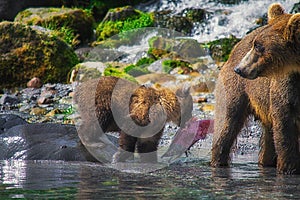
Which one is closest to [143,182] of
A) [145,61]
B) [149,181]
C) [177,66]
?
[149,181]

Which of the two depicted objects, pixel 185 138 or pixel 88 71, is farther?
pixel 88 71

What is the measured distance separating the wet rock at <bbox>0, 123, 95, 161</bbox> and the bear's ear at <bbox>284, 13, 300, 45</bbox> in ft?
9.95

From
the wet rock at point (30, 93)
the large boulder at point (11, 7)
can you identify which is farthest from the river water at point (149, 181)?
the large boulder at point (11, 7)

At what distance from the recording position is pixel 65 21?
76.9 feet

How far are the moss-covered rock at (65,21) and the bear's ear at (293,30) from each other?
16.8m

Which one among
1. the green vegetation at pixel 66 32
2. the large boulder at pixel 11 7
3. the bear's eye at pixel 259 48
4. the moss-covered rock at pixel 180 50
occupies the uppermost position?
the large boulder at pixel 11 7

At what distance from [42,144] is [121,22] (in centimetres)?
1697

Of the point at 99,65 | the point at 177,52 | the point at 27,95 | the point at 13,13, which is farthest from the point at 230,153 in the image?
the point at 13,13

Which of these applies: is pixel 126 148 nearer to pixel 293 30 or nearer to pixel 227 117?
pixel 227 117

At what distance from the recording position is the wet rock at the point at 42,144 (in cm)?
807

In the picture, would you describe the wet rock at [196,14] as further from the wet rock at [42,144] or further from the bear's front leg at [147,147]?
the bear's front leg at [147,147]

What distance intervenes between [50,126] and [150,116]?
5.24 ft

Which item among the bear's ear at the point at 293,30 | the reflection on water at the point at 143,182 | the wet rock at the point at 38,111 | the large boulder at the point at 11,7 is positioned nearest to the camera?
the reflection on water at the point at 143,182

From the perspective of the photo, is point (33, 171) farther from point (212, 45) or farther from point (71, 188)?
point (212, 45)
